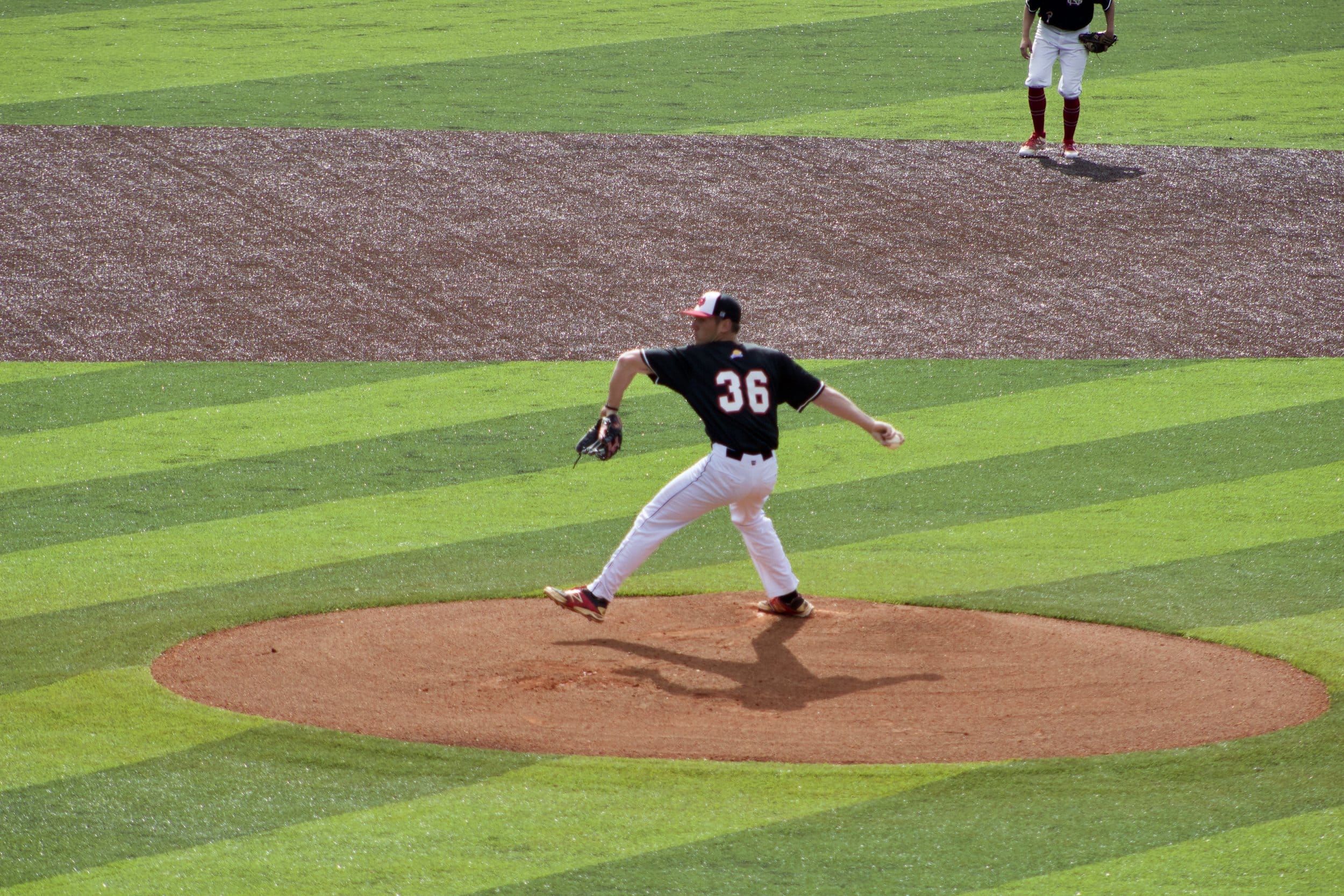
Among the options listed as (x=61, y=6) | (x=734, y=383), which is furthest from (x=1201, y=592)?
(x=61, y=6)

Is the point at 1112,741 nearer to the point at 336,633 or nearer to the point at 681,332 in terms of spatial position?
the point at 336,633

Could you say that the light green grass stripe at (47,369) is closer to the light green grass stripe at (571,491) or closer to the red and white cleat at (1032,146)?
the light green grass stripe at (571,491)

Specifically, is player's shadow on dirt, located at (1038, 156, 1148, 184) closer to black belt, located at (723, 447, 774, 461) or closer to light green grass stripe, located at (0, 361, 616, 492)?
light green grass stripe, located at (0, 361, 616, 492)

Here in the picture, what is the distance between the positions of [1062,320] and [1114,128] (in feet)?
19.1

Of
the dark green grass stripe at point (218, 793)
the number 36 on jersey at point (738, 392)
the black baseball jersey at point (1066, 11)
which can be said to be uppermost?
the black baseball jersey at point (1066, 11)

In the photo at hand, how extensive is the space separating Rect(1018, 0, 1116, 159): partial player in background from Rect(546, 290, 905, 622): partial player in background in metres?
9.33

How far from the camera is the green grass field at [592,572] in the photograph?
5180 millimetres

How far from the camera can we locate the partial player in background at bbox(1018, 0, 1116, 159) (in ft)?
50.7

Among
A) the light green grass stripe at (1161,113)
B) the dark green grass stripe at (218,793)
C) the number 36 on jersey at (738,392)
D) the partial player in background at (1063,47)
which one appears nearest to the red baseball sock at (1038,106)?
the partial player in background at (1063,47)

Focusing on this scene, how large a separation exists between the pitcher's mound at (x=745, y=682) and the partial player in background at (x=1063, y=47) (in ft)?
30.9

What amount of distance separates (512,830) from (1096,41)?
1245cm

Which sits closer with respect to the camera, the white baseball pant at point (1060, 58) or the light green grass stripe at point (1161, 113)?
the white baseball pant at point (1060, 58)

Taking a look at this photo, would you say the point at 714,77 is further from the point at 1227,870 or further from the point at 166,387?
the point at 1227,870

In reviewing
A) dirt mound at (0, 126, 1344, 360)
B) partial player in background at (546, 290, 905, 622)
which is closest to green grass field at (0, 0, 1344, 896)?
dirt mound at (0, 126, 1344, 360)
